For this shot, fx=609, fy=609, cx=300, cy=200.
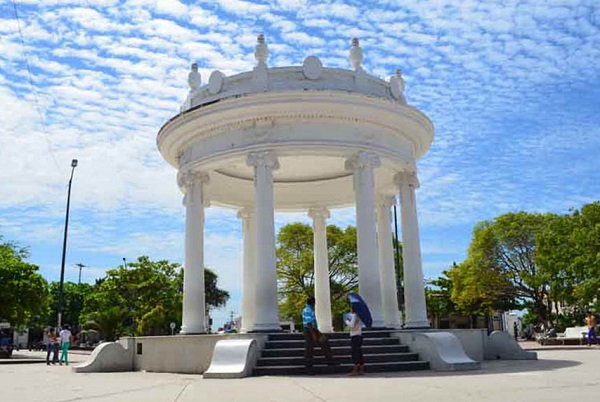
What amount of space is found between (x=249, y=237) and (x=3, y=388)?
16.2 meters

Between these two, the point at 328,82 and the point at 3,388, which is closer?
the point at 3,388

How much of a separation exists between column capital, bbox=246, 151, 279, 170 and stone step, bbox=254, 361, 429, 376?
7.29 meters

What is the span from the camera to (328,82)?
896 inches

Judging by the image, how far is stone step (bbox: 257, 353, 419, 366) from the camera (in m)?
18.2

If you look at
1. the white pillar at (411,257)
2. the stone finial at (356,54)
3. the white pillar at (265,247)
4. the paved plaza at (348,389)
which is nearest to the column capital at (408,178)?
the white pillar at (411,257)

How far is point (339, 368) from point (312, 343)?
1.27 m

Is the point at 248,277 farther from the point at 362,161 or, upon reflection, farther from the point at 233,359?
the point at 233,359

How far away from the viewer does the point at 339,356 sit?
19.0 meters

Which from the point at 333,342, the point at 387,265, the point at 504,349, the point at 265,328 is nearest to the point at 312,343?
the point at 333,342

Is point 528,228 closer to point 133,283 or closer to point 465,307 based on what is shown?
point 465,307

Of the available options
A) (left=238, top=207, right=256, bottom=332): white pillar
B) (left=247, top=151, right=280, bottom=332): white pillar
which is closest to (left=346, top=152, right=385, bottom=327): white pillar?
(left=247, top=151, right=280, bottom=332): white pillar

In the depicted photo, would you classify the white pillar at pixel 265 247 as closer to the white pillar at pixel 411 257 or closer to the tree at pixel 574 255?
the white pillar at pixel 411 257

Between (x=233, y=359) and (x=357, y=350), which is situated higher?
(x=357, y=350)

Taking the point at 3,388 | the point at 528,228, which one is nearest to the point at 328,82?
the point at 3,388
